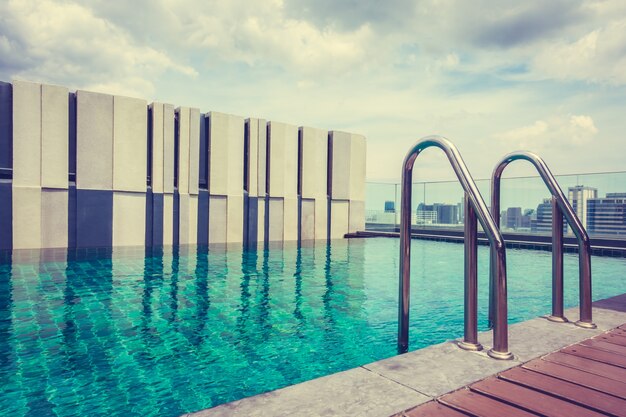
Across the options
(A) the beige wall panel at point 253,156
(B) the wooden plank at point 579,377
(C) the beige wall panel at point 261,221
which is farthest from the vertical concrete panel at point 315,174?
(B) the wooden plank at point 579,377

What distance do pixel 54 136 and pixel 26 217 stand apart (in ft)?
9.55

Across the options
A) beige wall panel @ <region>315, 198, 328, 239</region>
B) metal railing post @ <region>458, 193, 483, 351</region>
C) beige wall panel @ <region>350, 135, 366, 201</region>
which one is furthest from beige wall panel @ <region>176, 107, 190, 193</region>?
metal railing post @ <region>458, 193, 483, 351</region>

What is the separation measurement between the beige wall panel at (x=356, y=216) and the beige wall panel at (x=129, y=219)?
1081 centimetres

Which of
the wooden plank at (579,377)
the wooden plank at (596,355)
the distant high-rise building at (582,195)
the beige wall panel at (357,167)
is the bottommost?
the wooden plank at (596,355)

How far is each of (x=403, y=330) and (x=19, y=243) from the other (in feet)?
46.3

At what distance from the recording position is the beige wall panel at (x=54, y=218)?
1281 centimetres

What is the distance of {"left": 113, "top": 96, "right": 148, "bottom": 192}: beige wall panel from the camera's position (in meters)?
14.1

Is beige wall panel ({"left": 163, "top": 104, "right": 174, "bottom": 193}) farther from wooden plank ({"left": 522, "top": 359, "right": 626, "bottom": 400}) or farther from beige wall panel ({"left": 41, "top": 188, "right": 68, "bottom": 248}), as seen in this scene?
wooden plank ({"left": 522, "top": 359, "right": 626, "bottom": 400})

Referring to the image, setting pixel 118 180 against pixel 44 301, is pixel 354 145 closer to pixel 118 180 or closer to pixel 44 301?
pixel 118 180

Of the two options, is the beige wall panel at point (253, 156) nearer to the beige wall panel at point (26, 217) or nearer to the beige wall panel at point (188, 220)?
the beige wall panel at point (188, 220)

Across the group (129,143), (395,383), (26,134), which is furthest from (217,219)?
(395,383)

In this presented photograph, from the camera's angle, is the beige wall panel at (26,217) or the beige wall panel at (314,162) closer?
the beige wall panel at (26,217)

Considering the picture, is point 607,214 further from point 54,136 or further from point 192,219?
point 54,136

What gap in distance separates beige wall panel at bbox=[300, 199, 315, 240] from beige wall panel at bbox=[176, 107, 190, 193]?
5991mm
